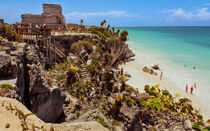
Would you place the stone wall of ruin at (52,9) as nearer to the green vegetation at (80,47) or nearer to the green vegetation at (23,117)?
the green vegetation at (80,47)

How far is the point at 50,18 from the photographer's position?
85.1 ft

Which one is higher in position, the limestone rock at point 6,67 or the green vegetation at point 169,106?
the limestone rock at point 6,67

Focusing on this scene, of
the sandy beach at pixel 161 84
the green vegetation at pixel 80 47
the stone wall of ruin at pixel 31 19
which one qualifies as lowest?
the sandy beach at pixel 161 84

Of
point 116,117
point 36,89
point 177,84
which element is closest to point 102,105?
point 116,117

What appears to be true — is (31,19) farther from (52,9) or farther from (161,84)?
(161,84)

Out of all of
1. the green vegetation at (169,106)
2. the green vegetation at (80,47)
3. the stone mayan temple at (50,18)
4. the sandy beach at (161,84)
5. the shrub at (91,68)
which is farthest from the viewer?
the stone mayan temple at (50,18)

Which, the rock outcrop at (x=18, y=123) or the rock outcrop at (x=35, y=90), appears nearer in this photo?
the rock outcrop at (x=18, y=123)

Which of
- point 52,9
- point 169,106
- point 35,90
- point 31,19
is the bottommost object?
point 169,106

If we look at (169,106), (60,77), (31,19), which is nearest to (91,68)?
(60,77)

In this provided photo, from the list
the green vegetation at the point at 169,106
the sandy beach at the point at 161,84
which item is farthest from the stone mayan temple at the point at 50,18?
the green vegetation at the point at 169,106

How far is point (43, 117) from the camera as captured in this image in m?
8.58

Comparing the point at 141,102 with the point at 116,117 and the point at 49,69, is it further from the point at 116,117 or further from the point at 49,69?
the point at 49,69

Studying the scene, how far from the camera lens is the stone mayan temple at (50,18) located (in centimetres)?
2464

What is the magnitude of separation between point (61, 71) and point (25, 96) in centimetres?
915
